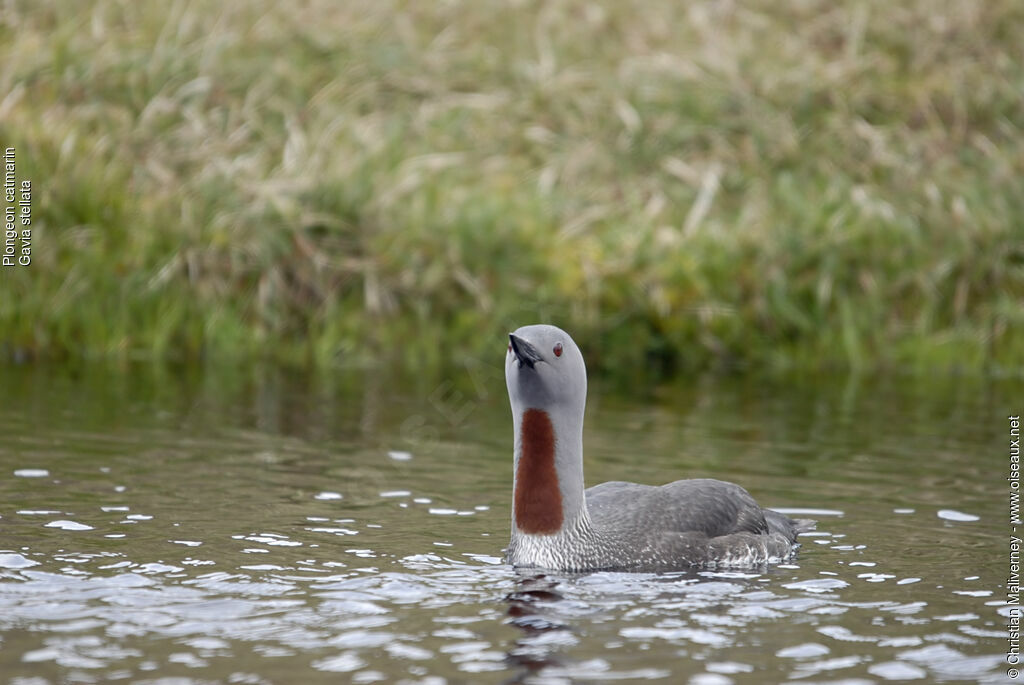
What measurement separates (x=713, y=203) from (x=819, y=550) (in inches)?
361

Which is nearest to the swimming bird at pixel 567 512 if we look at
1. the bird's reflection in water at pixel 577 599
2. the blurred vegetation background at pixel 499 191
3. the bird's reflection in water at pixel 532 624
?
the bird's reflection in water at pixel 577 599

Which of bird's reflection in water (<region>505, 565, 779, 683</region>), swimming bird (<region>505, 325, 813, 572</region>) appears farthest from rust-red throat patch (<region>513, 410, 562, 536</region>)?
bird's reflection in water (<region>505, 565, 779, 683</region>)

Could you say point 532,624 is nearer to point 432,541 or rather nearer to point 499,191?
point 432,541

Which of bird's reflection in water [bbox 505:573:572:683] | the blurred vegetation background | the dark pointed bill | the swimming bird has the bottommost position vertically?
bird's reflection in water [bbox 505:573:572:683]

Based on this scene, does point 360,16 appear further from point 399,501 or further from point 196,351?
point 399,501

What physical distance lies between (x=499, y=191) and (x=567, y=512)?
935cm

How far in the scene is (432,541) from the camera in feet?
27.3

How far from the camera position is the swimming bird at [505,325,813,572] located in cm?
770

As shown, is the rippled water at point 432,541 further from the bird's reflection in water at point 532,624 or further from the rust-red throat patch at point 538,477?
the rust-red throat patch at point 538,477

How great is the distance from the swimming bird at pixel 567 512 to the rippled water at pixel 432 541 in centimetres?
21

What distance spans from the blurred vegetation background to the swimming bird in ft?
24.1

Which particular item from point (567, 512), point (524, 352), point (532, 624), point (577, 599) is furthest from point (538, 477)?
point (532, 624)

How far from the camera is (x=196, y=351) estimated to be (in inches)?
597

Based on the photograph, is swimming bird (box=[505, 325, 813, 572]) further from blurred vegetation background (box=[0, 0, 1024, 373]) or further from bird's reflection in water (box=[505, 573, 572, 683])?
blurred vegetation background (box=[0, 0, 1024, 373])
